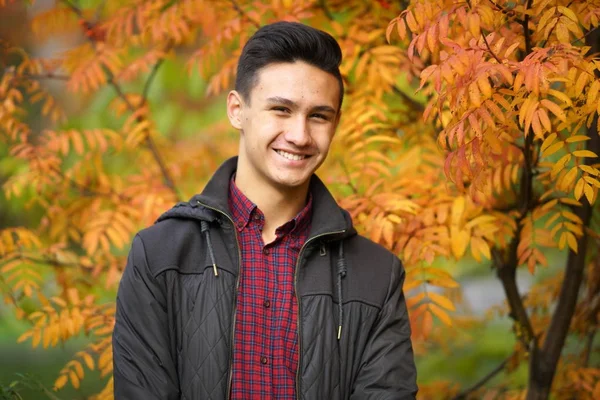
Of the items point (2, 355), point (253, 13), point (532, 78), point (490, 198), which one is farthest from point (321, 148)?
point (2, 355)

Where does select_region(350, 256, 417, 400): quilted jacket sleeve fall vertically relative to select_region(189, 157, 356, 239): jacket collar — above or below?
below

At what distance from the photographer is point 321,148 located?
9.07 ft

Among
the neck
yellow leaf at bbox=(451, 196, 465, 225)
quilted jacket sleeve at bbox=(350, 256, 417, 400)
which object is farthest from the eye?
yellow leaf at bbox=(451, 196, 465, 225)

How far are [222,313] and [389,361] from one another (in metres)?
0.58

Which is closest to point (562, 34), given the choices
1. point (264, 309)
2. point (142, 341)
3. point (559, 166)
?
point (559, 166)

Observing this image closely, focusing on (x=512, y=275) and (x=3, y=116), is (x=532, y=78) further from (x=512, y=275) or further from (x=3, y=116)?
(x=3, y=116)

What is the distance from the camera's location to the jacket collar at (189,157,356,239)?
9.02 feet

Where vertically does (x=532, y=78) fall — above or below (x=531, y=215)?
above

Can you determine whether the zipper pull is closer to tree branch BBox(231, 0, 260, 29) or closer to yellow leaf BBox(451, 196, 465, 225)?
yellow leaf BBox(451, 196, 465, 225)

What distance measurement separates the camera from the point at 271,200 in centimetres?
282

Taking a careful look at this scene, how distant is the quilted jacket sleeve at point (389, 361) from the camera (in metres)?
2.66

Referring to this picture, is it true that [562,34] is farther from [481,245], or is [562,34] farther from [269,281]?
[269,281]

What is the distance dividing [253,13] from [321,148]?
1458mm

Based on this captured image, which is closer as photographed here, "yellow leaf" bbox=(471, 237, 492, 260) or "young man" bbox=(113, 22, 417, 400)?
"young man" bbox=(113, 22, 417, 400)
